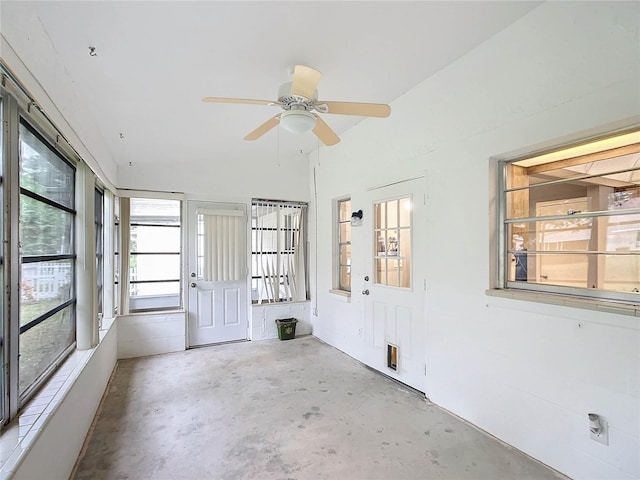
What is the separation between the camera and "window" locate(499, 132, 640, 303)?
5.99 ft

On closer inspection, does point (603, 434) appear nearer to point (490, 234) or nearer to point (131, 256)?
point (490, 234)

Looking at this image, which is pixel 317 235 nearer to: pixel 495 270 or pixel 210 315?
pixel 210 315

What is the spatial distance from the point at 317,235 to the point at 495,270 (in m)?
2.86

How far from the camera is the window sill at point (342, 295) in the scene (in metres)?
4.13

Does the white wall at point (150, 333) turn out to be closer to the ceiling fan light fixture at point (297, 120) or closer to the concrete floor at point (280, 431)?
the concrete floor at point (280, 431)

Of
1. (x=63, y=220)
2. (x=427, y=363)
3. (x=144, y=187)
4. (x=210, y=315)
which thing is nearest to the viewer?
(x=63, y=220)

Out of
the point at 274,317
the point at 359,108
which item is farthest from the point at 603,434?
the point at 274,317

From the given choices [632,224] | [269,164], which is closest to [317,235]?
[269,164]

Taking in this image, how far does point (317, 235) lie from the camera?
4926 mm

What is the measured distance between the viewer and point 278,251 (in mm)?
4961

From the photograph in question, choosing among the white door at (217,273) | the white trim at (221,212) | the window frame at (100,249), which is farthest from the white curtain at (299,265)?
the window frame at (100,249)

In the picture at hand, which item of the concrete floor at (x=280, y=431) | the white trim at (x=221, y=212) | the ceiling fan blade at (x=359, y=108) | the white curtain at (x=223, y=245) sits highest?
the ceiling fan blade at (x=359, y=108)

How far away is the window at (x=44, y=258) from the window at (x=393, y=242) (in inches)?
112

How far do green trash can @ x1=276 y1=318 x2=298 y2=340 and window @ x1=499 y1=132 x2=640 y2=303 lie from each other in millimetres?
3194
